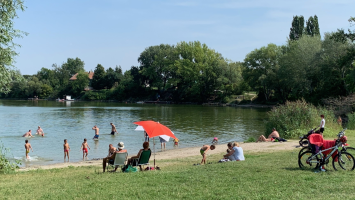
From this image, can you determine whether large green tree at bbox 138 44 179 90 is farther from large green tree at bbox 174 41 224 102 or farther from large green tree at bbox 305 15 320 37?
large green tree at bbox 305 15 320 37

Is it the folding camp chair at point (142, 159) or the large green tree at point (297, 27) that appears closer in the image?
the folding camp chair at point (142, 159)

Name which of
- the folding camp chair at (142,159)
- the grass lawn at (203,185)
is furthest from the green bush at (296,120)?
the folding camp chair at (142,159)

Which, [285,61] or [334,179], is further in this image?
[285,61]

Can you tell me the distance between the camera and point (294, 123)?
23.8 meters

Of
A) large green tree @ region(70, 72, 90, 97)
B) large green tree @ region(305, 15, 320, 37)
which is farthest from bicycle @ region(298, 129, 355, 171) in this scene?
large green tree @ region(70, 72, 90, 97)

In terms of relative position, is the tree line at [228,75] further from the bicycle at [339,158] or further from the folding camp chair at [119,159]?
the bicycle at [339,158]

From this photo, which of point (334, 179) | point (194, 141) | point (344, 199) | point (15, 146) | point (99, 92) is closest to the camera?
point (344, 199)

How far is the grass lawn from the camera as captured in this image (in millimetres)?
7590

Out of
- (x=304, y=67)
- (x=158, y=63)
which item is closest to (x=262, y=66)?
(x=304, y=67)

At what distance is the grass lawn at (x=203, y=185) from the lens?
24.9 ft

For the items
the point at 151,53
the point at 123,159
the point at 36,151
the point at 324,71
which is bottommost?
the point at 36,151

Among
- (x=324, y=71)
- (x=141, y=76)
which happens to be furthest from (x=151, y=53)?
(x=324, y=71)

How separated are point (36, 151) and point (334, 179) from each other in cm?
2060

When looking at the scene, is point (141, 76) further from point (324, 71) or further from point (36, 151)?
point (36, 151)
